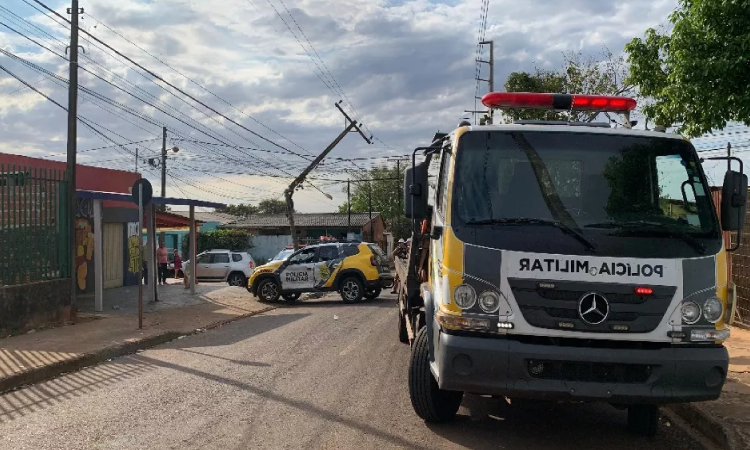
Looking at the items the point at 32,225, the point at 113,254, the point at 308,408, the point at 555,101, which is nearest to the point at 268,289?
the point at 113,254

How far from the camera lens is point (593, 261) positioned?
4953 millimetres

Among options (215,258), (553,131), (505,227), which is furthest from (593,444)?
(215,258)

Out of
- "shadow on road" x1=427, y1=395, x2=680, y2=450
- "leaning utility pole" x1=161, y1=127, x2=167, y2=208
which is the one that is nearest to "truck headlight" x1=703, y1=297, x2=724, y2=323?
"shadow on road" x1=427, y1=395, x2=680, y2=450

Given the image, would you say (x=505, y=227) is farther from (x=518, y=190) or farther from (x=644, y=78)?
(x=644, y=78)

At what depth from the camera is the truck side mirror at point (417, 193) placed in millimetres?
5840

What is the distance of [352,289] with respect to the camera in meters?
19.3

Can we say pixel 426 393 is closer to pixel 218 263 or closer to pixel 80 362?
pixel 80 362

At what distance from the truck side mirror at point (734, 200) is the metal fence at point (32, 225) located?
35.3 ft

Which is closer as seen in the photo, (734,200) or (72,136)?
(734,200)

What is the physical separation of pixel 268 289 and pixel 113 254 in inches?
240

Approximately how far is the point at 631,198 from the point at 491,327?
1581 millimetres

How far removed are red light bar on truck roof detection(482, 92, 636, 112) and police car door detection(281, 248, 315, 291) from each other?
13.1m

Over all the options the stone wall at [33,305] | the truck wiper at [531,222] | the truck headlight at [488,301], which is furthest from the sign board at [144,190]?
the truck headlight at [488,301]

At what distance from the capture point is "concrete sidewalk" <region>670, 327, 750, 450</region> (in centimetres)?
559
